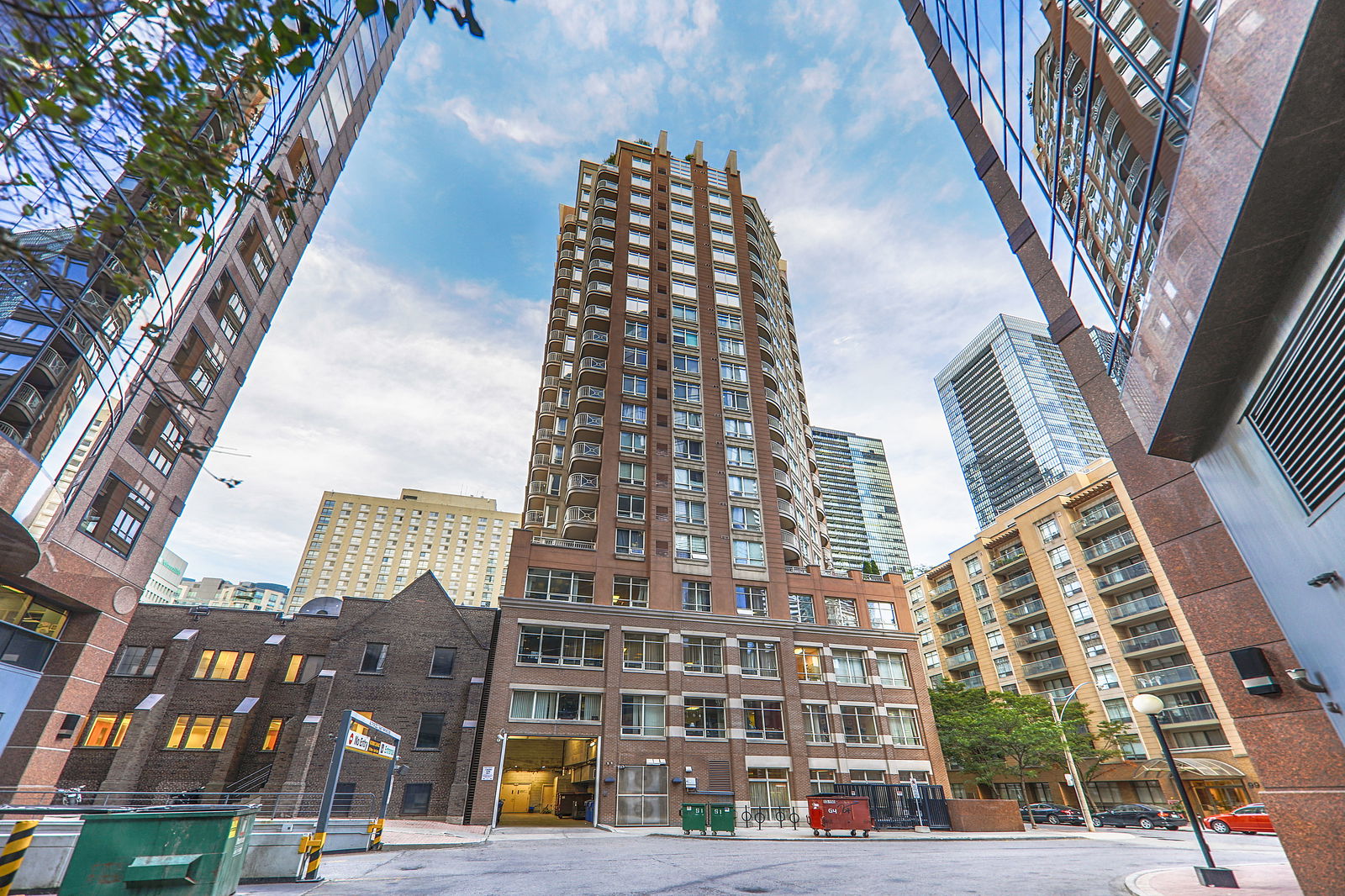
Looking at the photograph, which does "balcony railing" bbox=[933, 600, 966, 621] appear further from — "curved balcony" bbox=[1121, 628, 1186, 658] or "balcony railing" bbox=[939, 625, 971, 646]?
"curved balcony" bbox=[1121, 628, 1186, 658]

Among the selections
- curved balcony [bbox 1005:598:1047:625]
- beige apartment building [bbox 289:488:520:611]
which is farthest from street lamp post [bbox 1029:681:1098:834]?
beige apartment building [bbox 289:488:520:611]

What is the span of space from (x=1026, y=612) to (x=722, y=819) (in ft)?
167

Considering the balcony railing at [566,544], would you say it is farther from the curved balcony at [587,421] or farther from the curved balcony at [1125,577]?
the curved balcony at [1125,577]

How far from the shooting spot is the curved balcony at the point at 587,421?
47906mm

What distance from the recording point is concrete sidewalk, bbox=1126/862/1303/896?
10.9 metres

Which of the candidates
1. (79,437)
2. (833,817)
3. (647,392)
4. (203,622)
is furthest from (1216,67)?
(203,622)

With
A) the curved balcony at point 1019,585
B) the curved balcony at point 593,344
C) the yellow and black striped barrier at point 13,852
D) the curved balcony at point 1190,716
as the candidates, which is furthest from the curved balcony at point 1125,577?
the yellow and black striped barrier at point 13,852

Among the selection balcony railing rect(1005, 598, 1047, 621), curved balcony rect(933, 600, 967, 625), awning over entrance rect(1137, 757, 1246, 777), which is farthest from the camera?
curved balcony rect(933, 600, 967, 625)

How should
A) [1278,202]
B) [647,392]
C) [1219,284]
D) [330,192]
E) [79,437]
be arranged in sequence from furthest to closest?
1. [647,392]
2. [330,192]
3. [79,437]
4. [1219,284]
5. [1278,202]

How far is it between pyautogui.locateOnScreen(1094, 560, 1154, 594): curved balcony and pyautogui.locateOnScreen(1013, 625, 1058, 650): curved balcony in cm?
677

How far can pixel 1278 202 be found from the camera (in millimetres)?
5887

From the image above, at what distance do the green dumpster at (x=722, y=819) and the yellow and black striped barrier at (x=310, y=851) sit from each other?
1897 cm

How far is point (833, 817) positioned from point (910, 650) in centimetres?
2126

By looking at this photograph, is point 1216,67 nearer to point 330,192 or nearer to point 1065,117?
point 1065,117
